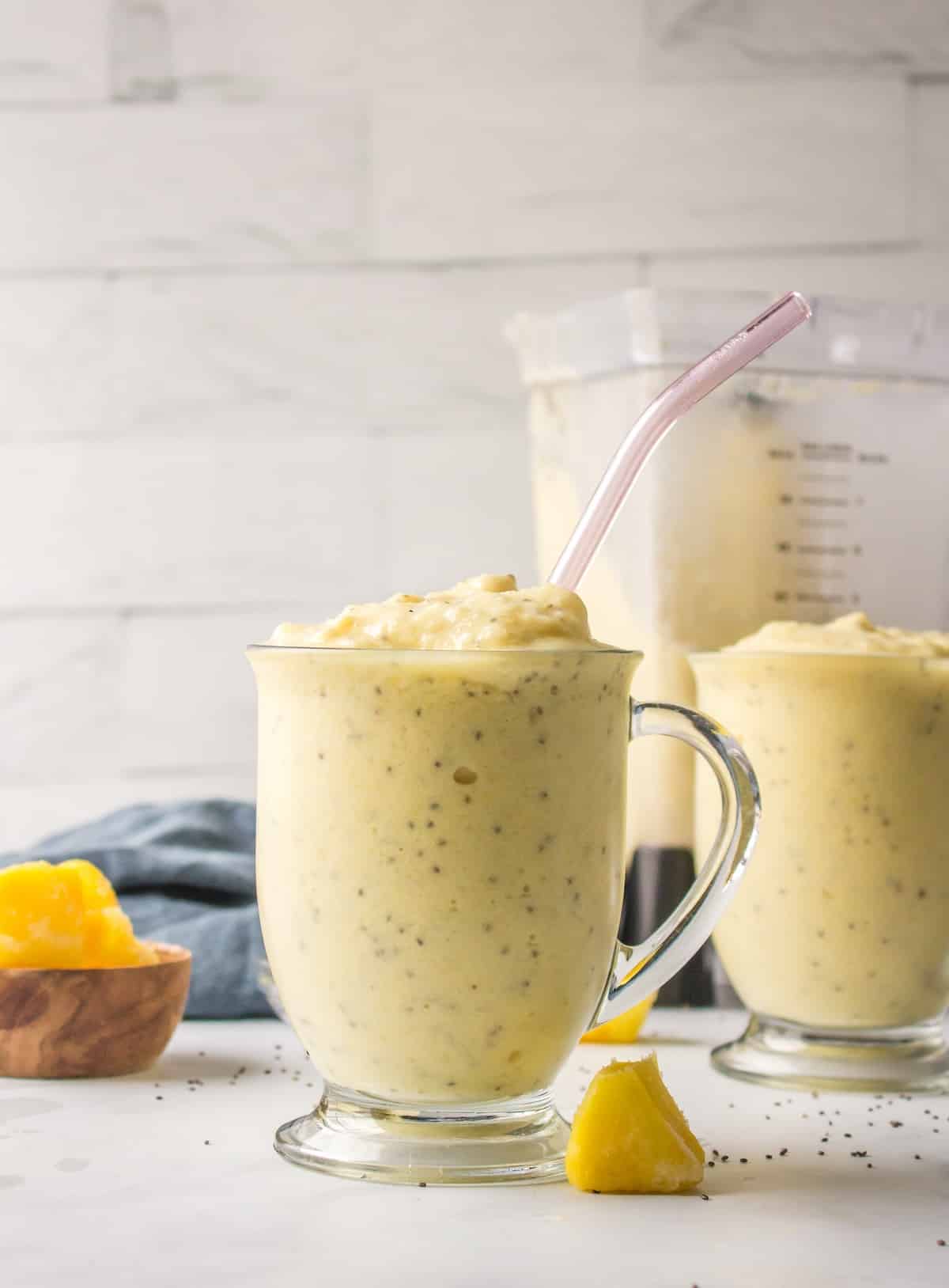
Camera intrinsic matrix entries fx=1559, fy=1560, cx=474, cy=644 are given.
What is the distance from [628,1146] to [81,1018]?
38 cm

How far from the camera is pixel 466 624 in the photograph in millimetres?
727

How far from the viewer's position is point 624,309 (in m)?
1.19

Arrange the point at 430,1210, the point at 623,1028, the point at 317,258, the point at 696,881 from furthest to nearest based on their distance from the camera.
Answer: the point at 317,258 → the point at 623,1028 → the point at 696,881 → the point at 430,1210

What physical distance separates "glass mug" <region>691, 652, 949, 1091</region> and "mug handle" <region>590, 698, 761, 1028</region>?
18 cm

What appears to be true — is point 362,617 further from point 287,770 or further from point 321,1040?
point 321,1040

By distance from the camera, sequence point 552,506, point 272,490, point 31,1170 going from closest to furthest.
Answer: point 31,1170 < point 552,506 < point 272,490

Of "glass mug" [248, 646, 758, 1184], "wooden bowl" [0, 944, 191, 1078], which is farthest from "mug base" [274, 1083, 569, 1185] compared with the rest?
"wooden bowl" [0, 944, 191, 1078]

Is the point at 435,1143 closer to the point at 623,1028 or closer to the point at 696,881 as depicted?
the point at 696,881

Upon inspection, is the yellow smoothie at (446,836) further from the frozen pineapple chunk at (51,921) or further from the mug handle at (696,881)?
the frozen pineapple chunk at (51,921)

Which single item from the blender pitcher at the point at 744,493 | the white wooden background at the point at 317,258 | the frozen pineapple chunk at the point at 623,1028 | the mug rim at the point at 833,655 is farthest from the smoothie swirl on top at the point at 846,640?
the white wooden background at the point at 317,258

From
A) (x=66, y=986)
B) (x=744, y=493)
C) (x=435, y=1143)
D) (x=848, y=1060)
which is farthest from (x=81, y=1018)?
(x=744, y=493)

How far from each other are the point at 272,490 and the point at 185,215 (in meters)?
0.33

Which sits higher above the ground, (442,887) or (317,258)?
(317,258)

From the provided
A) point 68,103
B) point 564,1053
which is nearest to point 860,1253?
point 564,1053
